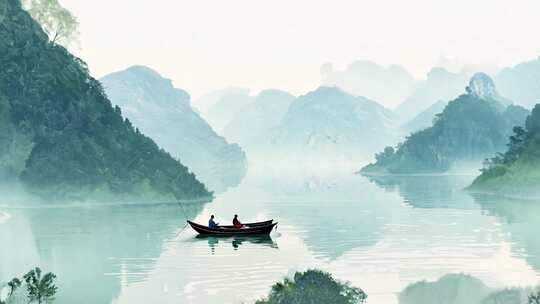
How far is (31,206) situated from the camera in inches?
5517

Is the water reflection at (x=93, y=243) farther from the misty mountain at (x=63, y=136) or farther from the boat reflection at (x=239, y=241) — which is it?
the misty mountain at (x=63, y=136)

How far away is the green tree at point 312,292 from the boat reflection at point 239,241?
32811mm

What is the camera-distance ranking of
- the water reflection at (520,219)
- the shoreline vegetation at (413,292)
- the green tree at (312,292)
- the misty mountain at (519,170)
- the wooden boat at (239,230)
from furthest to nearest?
1. the misty mountain at (519,170)
2. the wooden boat at (239,230)
3. the water reflection at (520,219)
4. the shoreline vegetation at (413,292)
5. the green tree at (312,292)

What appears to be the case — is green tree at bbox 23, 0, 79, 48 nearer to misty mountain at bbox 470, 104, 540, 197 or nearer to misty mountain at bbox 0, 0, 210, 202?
misty mountain at bbox 0, 0, 210, 202

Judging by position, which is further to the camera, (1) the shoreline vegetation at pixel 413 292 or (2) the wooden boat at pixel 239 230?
(2) the wooden boat at pixel 239 230

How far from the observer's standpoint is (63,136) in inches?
6107

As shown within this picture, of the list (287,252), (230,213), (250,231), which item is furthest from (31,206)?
(287,252)

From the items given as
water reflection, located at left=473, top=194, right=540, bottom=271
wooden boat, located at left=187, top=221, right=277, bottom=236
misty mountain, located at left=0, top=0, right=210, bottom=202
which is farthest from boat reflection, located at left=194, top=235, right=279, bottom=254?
misty mountain, located at left=0, top=0, right=210, bottom=202

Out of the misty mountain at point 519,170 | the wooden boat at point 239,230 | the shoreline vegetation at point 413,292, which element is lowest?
the shoreline vegetation at point 413,292

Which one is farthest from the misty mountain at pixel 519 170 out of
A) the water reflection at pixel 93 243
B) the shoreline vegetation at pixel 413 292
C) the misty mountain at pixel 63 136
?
the shoreline vegetation at pixel 413 292

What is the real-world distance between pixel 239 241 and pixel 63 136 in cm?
8404

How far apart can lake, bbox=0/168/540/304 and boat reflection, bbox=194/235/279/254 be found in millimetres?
117

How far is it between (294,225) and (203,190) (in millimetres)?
61901

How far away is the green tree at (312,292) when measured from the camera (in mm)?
39656
